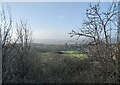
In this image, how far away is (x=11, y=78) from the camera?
490 cm

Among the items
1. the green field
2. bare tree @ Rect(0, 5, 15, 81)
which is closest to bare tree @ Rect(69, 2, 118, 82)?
the green field

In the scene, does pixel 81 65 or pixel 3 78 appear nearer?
pixel 3 78

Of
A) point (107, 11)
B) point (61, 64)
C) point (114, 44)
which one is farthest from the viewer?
point (61, 64)

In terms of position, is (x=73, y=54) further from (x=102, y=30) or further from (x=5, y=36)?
(x=5, y=36)

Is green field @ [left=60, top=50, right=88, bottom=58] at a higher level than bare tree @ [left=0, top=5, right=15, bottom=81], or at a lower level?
lower

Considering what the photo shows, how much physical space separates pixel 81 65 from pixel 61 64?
56 centimetres

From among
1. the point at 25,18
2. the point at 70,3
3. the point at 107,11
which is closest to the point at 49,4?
the point at 70,3

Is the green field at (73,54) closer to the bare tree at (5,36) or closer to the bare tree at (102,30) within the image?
the bare tree at (102,30)

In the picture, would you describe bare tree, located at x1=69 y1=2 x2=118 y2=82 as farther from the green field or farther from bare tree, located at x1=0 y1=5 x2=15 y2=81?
bare tree, located at x1=0 y1=5 x2=15 y2=81

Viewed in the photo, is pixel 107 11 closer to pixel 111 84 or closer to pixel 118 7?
pixel 118 7

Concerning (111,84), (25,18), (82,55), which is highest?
(25,18)

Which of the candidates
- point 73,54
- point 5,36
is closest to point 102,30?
point 73,54

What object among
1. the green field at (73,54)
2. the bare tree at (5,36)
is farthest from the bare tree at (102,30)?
the bare tree at (5,36)

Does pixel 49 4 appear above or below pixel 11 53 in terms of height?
above
